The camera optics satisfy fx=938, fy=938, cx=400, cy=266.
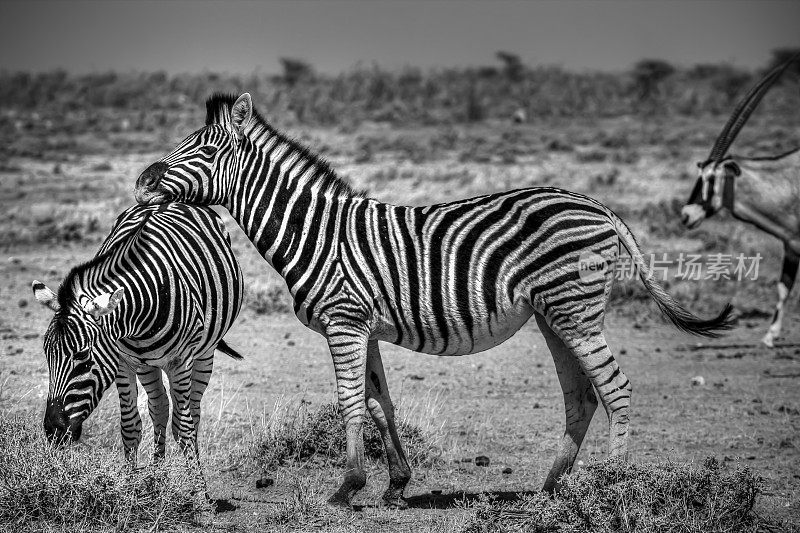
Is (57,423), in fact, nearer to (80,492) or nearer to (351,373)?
(80,492)

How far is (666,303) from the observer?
6004 mm

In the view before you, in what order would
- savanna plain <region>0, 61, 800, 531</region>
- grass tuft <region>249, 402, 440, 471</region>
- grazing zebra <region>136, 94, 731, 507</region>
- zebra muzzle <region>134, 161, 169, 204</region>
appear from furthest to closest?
grass tuft <region>249, 402, 440, 471</region>, grazing zebra <region>136, 94, 731, 507</region>, zebra muzzle <region>134, 161, 169, 204</region>, savanna plain <region>0, 61, 800, 531</region>

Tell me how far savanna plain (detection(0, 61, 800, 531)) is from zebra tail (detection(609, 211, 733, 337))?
2.84 ft

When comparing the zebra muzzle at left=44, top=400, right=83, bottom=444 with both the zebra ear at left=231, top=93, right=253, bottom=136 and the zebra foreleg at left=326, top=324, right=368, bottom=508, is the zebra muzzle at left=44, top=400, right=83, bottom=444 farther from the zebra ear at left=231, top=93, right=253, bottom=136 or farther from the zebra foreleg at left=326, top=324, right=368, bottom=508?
the zebra ear at left=231, top=93, right=253, bottom=136

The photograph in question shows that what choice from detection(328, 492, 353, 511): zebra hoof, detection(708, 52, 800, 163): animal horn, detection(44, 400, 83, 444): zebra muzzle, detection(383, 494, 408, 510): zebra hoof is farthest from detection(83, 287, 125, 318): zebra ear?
detection(708, 52, 800, 163): animal horn

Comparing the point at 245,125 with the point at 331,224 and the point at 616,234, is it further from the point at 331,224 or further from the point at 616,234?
the point at 616,234

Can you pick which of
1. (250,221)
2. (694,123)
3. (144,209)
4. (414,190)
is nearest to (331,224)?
(250,221)

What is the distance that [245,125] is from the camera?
5.83 metres

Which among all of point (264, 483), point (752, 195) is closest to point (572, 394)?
point (264, 483)

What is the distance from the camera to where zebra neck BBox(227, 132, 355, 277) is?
229 inches

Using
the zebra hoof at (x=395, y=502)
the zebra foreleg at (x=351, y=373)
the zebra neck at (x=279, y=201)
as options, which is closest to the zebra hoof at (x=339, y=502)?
the zebra foreleg at (x=351, y=373)

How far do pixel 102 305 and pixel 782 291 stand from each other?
7.99 metres

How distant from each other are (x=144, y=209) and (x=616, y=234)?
3235 millimetres

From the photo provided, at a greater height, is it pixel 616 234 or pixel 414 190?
pixel 414 190
